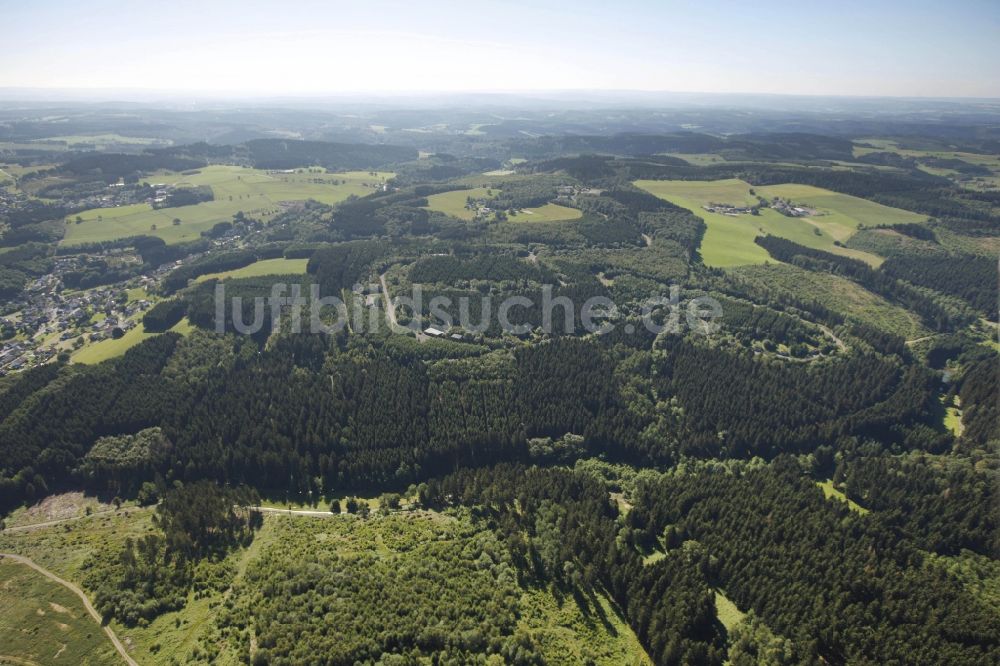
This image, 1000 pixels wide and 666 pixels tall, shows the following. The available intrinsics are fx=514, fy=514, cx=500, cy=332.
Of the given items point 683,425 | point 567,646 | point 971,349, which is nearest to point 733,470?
point 683,425

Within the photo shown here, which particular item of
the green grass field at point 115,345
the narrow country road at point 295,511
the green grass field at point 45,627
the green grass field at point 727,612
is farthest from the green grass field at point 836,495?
the green grass field at point 115,345

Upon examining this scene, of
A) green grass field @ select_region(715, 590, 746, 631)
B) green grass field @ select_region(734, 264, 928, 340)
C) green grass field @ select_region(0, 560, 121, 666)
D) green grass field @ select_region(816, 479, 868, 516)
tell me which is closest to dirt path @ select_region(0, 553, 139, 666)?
green grass field @ select_region(0, 560, 121, 666)

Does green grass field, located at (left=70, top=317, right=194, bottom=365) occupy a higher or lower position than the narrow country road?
higher

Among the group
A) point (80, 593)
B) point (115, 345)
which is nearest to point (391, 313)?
point (115, 345)

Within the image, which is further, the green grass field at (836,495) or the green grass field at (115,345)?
the green grass field at (115,345)

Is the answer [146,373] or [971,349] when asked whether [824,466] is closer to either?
[971,349]

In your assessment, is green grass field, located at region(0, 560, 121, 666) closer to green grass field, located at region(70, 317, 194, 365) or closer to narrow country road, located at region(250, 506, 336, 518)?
narrow country road, located at region(250, 506, 336, 518)

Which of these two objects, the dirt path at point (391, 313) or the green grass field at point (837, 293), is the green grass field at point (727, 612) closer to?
the dirt path at point (391, 313)
